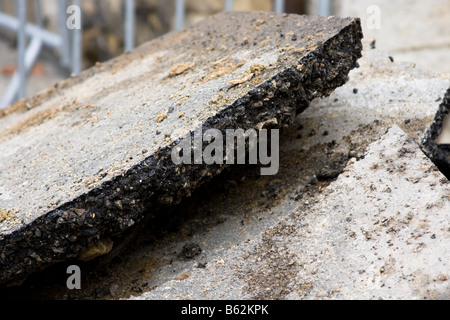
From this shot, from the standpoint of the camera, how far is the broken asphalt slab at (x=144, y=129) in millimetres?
1373

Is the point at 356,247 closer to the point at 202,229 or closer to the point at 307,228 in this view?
the point at 307,228

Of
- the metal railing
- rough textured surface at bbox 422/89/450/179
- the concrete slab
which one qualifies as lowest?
the concrete slab

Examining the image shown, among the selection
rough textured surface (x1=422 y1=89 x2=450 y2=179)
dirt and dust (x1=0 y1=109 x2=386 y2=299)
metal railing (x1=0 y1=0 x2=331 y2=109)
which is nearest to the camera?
dirt and dust (x1=0 y1=109 x2=386 y2=299)

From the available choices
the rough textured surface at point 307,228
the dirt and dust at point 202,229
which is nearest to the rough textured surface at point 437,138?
the rough textured surface at point 307,228

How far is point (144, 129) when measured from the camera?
155cm

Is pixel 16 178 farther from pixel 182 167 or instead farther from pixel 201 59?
pixel 201 59

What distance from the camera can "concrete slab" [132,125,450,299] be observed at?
1.28m

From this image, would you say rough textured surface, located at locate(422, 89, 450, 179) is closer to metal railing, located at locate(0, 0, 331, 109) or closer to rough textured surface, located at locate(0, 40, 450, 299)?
rough textured surface, located at locate(0, 40, 450, 299)

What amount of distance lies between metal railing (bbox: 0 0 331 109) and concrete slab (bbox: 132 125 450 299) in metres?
1.99

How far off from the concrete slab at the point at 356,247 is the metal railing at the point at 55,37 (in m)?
1.99

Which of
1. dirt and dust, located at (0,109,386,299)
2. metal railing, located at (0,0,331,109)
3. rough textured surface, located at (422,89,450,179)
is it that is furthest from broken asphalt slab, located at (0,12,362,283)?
metal railing, located at (0,0,331,109)

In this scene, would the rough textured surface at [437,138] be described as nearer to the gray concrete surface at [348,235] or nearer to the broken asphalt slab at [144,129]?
the gray concrete surface at [348,235]

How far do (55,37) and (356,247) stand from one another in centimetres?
322
